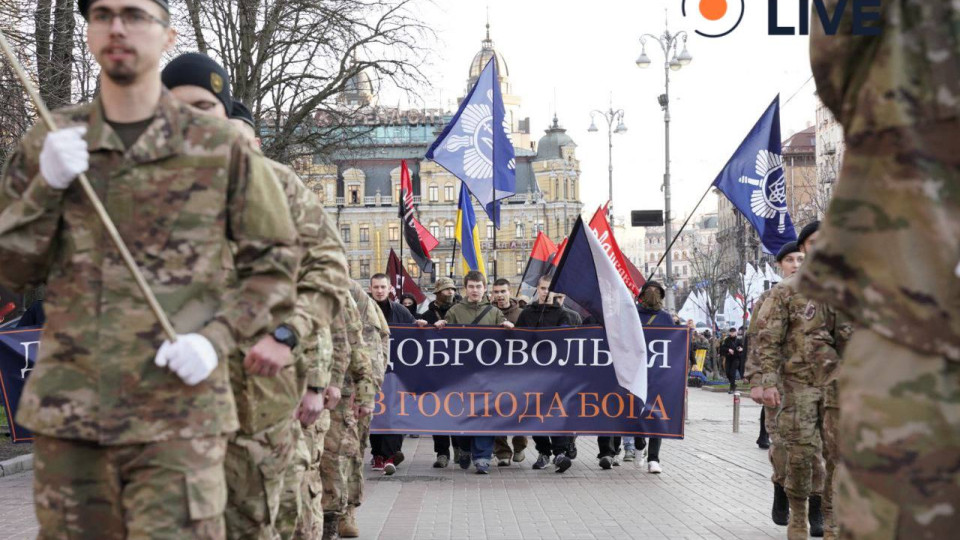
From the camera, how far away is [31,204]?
3.63 metres

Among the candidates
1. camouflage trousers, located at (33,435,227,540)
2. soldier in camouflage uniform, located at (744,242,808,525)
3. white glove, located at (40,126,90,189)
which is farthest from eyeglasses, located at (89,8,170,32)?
soldier in camouflage uniform, located at (744,242,808,525)

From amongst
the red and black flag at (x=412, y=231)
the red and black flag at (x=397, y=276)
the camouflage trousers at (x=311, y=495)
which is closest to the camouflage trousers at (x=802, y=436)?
the camouflage trousers at (x=311, y=495)

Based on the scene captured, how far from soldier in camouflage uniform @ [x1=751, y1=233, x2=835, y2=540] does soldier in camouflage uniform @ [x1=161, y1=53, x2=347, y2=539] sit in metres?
4.34

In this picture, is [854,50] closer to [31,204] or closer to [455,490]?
[31,204]

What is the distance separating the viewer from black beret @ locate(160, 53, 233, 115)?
5113mm

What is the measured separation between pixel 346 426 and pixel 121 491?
5.65m

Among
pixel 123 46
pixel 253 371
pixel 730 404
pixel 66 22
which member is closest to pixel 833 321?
pixel 253 371

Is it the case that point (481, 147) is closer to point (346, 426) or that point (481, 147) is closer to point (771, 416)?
point (346, 426)

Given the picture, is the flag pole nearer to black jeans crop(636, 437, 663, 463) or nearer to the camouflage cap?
Result: black jeans crop(636, 437, 663, 463)

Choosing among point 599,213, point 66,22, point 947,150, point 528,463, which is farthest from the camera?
point 599,213

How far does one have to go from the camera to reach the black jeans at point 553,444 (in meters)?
14.5

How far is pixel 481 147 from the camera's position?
695 inches

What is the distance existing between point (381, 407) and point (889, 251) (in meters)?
11.6

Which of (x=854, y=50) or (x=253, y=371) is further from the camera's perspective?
(x=253, y=371)
